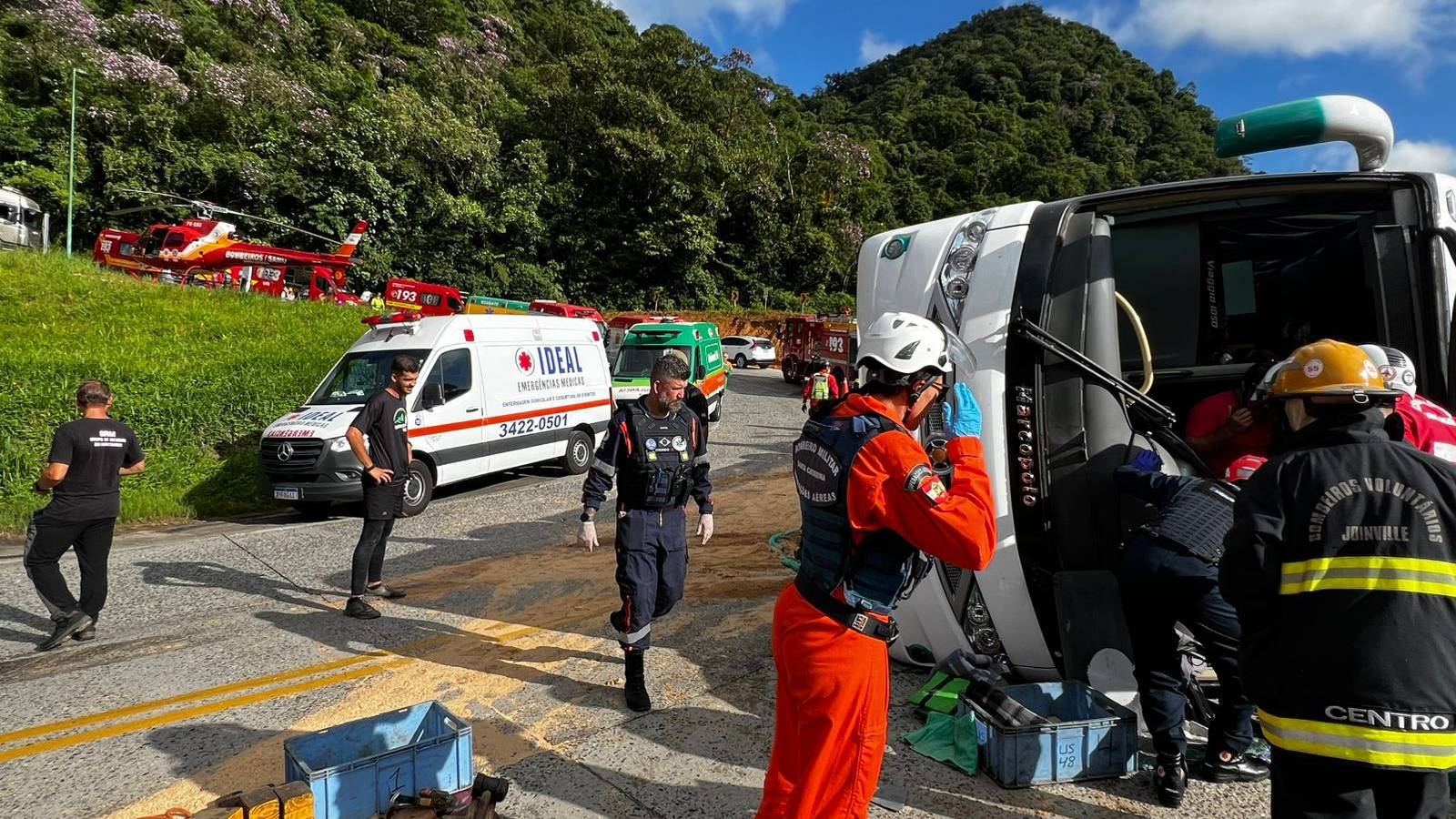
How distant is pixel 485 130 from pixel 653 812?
1524 inches

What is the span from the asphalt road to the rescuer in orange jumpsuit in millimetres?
900

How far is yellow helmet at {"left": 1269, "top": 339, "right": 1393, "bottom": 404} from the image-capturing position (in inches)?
81.7

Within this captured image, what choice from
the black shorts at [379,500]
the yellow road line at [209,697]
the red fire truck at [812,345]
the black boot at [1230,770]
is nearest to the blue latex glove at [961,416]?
the black boot at [1230,770]

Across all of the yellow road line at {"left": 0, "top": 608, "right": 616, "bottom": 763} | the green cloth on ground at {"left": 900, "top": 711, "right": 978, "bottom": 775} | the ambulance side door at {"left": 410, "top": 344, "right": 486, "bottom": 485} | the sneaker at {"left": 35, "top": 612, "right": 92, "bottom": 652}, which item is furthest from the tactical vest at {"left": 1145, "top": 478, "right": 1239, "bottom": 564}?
the ambulance side door at {"left": 410, "top": 344, "right": 486, "bottom": 485}

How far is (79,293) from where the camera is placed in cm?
1569

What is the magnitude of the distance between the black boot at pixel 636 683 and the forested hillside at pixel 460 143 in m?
32.3

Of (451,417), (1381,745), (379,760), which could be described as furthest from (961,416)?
(451,417)

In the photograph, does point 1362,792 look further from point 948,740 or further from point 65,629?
point 65,629

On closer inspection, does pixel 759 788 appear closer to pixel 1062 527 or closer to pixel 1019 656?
pixel 1019 656

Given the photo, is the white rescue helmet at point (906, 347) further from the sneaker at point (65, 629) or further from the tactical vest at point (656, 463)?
the sneaker at point (65, 629)

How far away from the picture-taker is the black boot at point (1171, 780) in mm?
3131

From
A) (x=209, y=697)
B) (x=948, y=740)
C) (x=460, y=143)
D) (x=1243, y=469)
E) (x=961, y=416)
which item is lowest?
(x=948, y=740)

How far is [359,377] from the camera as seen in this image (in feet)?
32.3

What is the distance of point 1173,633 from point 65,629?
657 centimetres
